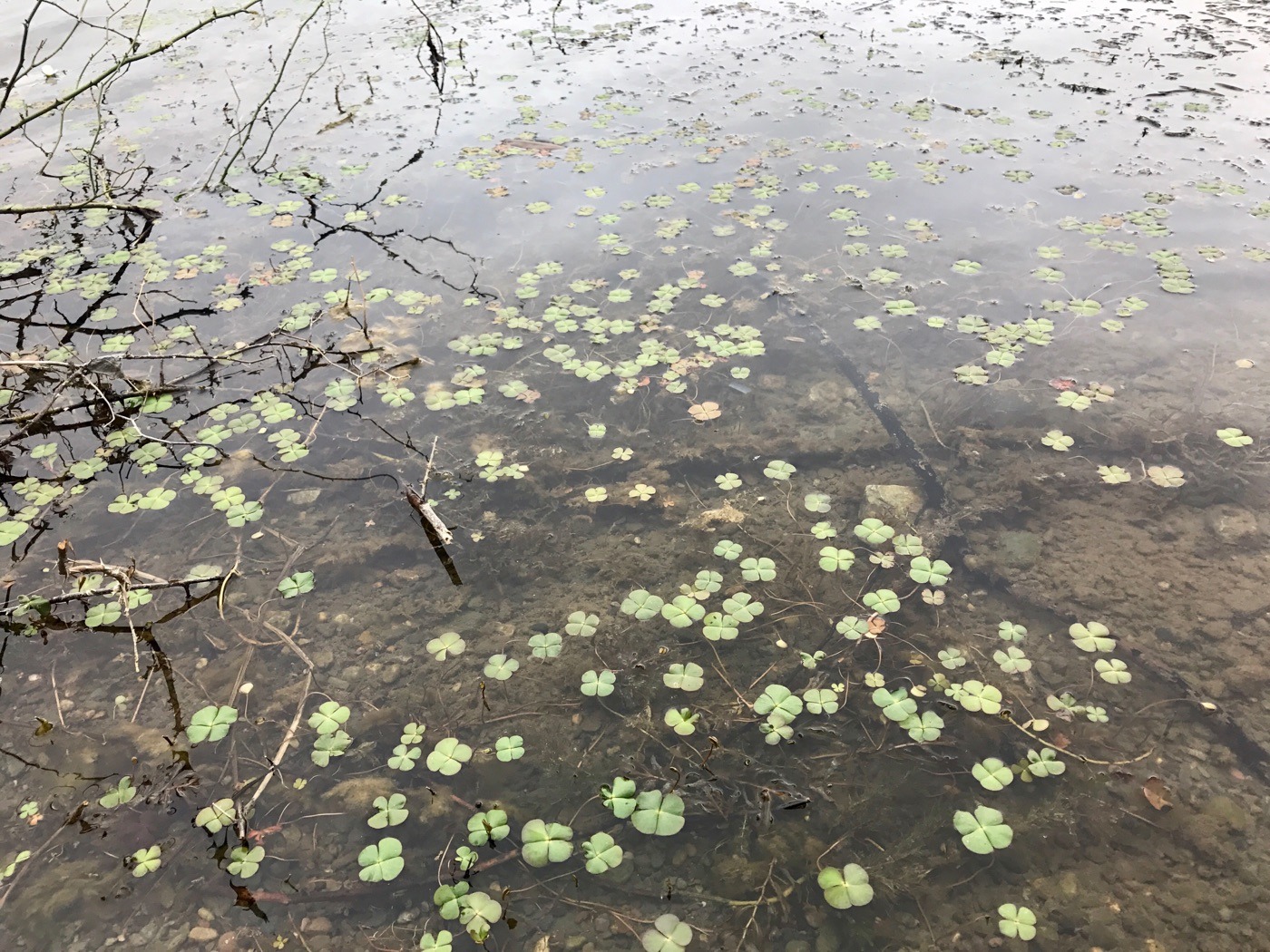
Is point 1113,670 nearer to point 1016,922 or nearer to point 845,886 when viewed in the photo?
point 1016,922

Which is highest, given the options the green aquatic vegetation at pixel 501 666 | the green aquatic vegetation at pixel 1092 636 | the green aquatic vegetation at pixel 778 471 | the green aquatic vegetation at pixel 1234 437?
the green aquatic vegetation at pixel 1234 437

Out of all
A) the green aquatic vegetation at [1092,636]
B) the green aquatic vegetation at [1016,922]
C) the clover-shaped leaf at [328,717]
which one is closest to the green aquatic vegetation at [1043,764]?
the green aquatic vegetation at [1016,922]

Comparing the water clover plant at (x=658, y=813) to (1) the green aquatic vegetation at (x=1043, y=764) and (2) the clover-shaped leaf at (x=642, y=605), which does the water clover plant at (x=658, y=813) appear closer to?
(2) the clover-shaped leaf at (x=642, y=605)

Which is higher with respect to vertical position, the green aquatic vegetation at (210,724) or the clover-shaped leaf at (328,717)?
the green aquatic vegetation at (210,724)

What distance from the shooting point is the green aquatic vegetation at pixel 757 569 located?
3.16 meters

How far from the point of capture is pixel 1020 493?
3.49 metres

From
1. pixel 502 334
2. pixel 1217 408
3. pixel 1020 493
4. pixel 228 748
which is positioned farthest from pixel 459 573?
pixel 1217 408

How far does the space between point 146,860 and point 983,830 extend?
276 cm

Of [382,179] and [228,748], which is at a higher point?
[382,179]

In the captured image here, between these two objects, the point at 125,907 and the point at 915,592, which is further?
the point at 915,592

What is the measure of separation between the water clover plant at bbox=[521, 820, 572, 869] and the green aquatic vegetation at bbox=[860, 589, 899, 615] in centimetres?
149

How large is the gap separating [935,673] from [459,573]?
80.8 inches

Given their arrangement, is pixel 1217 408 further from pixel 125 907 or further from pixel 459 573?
pixel 125 907

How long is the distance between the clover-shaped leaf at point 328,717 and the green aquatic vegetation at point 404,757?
272mm
